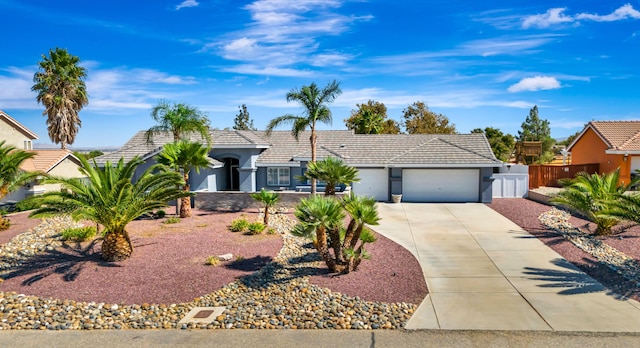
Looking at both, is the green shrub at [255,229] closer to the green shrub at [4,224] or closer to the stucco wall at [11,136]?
the green shrub at [4,224]

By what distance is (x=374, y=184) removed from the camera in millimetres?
25875

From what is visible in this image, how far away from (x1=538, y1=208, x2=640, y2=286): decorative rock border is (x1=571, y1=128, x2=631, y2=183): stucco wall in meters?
11.7

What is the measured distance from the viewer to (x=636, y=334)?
808 centimetres

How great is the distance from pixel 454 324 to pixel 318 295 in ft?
10.7

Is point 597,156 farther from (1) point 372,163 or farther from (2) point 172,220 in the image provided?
(2) point 172,220

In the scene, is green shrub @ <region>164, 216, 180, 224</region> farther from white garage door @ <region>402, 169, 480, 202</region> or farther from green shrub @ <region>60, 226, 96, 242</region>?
white garage door @ <region>402, 169, 480, 202</region>

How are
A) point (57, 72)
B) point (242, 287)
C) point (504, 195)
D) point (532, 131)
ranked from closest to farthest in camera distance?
point (242, 287)
point (504, 195)
point (57, 72)
point (532, 131)

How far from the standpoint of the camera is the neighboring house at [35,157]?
87.2 ft

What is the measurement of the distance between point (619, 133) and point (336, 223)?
2770cm

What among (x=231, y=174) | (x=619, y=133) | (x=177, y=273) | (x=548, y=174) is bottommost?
(x=177, y=273)

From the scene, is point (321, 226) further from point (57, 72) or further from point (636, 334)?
point (57, 72)

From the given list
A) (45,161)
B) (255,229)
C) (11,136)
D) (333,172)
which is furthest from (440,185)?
(11,136)

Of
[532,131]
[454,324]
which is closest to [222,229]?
[454,324]

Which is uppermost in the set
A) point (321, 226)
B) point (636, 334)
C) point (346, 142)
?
point (346, 142)
